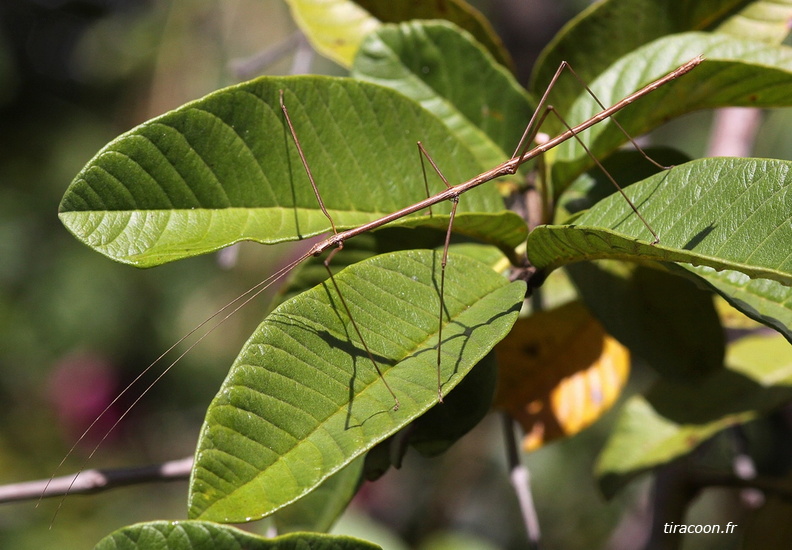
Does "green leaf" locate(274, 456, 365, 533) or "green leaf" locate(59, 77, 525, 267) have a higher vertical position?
"green leaf" locate(59, 77, 525, 267)

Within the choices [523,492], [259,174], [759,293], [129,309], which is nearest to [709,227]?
[759,293]

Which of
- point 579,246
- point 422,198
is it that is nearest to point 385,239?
point 422,198

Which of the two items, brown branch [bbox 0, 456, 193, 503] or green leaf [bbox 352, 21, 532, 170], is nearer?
brown branch [bbox 0, 456, 193, 503]

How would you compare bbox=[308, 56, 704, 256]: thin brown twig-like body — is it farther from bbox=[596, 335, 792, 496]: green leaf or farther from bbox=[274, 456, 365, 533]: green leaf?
bbox=[596, 335, 792, 496]: green leaf

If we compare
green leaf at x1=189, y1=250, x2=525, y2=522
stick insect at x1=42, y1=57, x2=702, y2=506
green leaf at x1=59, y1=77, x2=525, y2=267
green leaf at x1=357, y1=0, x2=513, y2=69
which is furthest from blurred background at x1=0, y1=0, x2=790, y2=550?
green leaf at x1=189, y1=250, x2=525, y2=522

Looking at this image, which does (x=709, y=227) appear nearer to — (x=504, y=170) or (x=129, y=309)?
(x=504, y=170)

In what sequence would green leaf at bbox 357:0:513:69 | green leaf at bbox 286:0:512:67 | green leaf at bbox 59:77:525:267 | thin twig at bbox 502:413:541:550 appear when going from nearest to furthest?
green leaf at bbox 59:77:525:267
thin twig at bbox 502:413:541:550
green leaf at bbox 357:0:513:69
green leaf at bbox 286:0:512:67

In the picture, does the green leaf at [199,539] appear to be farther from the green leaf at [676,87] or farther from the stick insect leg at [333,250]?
the green leaf at [676,87]
